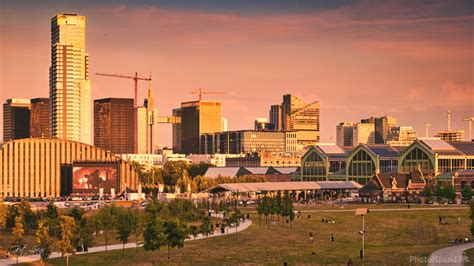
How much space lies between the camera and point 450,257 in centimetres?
9800

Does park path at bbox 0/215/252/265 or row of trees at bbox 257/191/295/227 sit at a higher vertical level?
row of trees at bbox 257/191/295/227

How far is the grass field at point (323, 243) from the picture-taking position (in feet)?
322

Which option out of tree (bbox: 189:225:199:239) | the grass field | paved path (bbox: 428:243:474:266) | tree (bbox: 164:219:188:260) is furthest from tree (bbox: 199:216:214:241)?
paved path (bbox: 428:243:474:266)

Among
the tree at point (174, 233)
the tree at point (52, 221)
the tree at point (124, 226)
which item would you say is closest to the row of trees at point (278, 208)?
the tree at point (124, 226)

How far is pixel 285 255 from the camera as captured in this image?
10169 cm

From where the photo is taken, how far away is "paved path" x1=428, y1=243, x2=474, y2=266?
301 ft

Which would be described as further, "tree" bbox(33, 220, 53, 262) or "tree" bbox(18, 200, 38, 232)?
"tree" bbox(18, 200, 38, 232)

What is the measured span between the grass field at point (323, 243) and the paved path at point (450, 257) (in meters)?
1.90

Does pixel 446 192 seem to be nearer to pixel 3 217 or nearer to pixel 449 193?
pixel 449 193

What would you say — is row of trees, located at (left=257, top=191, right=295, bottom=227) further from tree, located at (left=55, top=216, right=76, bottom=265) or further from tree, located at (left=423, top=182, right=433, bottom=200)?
tree, located at (left=423, top=182, right=433, bottom=200)

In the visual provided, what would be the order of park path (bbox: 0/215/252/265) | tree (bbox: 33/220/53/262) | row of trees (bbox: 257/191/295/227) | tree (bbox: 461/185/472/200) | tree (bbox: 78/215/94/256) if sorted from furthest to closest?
tree (bbox: 461/185/472/200) < row of trees (bbox: 257/191/295/227) < tree (bbox: 78/215/94/256) < park path (bbox: 0/215/252/265) < tree (bbox: 33/220/53/262)

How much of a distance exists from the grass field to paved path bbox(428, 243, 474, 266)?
190cm

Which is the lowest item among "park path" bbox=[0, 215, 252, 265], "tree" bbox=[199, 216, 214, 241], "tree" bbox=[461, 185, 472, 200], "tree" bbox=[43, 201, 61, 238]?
"park path" bbox=[0, 215, 252, 265]

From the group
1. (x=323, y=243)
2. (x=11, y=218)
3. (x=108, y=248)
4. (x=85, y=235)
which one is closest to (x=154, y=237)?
(x=85, y=235)
